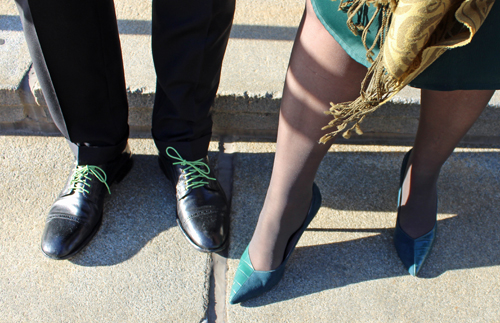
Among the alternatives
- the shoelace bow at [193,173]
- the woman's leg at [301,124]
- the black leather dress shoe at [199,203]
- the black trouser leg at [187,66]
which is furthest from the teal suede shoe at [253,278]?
the black trouser leg at [187,66]

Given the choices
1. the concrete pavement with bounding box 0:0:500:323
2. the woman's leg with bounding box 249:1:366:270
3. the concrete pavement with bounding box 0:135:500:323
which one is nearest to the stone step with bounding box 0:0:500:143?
the concrete pavement with bounding box 0:0:500:323

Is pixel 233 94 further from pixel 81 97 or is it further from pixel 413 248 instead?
pixel 413 248

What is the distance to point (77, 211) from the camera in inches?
54.4

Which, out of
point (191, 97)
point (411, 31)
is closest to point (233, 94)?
point (191, 97)

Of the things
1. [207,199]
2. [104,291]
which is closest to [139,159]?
[207,199]

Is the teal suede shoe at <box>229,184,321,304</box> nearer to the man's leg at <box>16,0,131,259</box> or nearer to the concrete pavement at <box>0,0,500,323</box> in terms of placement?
the concrete pavement at <box>0,0,500,323</box>

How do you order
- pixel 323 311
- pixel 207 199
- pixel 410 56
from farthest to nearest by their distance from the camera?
pixel 207 199, pixel 323 311, pixel 410 56

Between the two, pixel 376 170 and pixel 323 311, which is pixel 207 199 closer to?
pixel 323 311

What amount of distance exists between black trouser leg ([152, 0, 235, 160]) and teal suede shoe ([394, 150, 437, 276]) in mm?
845

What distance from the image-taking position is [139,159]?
1702 mm

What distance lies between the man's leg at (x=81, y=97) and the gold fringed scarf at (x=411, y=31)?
785 millimetres

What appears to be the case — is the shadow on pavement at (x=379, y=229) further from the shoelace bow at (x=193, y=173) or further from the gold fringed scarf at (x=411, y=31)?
the gold fringed scarf at (x=411, y=31)

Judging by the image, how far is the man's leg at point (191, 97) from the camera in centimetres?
114

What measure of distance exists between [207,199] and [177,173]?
Result: 167 millimetres
